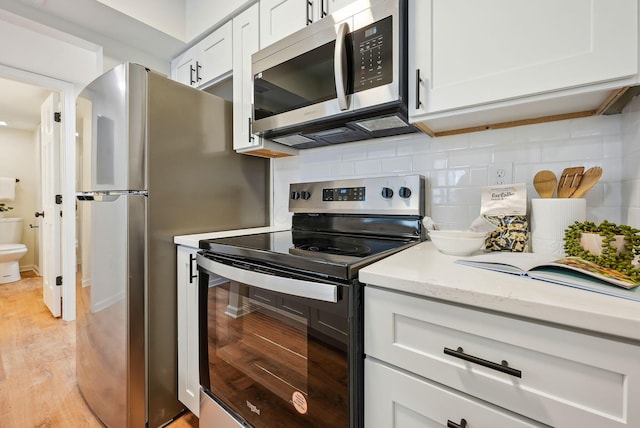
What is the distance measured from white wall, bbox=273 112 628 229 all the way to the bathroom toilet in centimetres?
451

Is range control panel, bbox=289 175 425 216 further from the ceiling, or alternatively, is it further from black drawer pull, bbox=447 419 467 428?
the ceiling

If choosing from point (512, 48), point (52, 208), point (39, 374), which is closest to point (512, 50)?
point (512, 48)

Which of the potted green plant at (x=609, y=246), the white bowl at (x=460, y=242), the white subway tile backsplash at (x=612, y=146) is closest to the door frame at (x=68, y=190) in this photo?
the white bowl at (x=460, y=242)

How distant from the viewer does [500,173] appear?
44.6 inches

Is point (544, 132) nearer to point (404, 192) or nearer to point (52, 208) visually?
point (404, 192)

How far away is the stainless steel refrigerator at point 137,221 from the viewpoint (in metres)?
1.25

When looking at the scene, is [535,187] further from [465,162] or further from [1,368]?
[1,368]

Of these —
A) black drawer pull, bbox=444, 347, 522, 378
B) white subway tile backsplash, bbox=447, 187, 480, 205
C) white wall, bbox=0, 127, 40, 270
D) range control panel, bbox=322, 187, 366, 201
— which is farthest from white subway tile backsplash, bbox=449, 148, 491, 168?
white wall, bbox=0, 127, 40, 270

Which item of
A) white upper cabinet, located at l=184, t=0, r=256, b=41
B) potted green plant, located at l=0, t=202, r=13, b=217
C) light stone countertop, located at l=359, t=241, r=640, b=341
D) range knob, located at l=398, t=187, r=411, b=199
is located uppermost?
white upper cabinet, located at l=184, t=0, r=256, b=41

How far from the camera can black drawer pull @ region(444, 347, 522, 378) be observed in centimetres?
57

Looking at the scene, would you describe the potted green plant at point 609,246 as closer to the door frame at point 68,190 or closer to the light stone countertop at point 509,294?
the light stone countertop at point 509,294

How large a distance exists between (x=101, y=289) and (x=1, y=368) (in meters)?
1.26

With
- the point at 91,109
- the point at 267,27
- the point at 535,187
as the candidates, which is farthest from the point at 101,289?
the point at 535,187

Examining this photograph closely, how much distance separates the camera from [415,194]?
124cm
